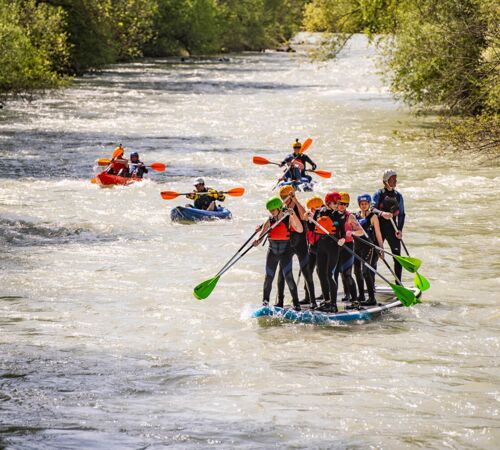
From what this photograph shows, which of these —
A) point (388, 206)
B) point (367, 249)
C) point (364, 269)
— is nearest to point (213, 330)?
point (364, 269)

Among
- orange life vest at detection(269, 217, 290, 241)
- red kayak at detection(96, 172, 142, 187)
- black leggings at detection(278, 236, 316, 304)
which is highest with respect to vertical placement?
orange life vest at detection(269, 217, 290, 241)

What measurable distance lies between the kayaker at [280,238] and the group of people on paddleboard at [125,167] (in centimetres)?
1263

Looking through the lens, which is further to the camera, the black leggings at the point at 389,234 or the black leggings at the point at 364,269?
the black leggings at the point at 389,234

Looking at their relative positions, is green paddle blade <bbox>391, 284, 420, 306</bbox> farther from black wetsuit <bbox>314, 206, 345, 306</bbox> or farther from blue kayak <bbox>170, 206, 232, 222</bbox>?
blue kayak <bbox>170, 206, 232, 222</bbox>

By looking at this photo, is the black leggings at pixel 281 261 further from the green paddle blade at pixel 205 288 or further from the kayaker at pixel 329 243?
the green paddle blade at pixel 205 288

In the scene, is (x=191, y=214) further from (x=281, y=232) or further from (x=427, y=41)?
(x=427, y=41)

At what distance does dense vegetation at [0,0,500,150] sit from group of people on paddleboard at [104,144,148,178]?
25.4ft

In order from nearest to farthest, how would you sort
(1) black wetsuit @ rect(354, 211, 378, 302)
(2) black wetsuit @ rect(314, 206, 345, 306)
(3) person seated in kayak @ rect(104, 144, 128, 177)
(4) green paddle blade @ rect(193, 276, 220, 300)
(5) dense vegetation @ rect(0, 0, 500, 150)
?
1. (2) black wetsuit @ rect(314, 206, 345, 306)
2. (4) green paddle blade @ rect(193, 276, 220, 300)
3. (1) black wetsuit @ rect(354, 211, 378, 302)
4. (3) person seated in kayak @ rect(104, 144, 128, 177)
5. (5) dense vegetation @ rect(0, 0, 500, 150)

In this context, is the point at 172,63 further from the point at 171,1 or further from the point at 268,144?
the point at 268,144

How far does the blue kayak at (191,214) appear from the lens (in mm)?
21453

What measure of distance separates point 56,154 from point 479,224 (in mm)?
15533

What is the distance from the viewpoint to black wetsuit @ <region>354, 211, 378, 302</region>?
569 inches

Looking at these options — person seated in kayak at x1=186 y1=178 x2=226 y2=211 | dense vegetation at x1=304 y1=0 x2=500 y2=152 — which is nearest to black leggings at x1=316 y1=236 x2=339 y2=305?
person seated in kayak at x1=186 y1=178 x2=226 y2=211

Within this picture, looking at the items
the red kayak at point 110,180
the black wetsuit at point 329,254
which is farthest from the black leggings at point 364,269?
the red kayak at point 110,180
